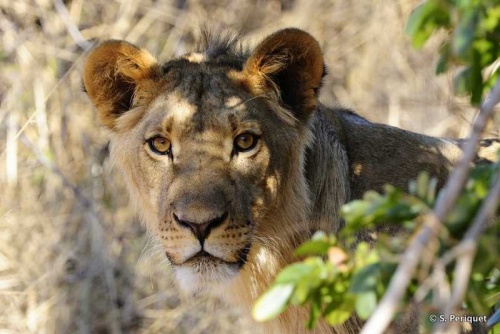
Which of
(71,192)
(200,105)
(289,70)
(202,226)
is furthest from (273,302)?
(71,192)

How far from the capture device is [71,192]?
8328 mm

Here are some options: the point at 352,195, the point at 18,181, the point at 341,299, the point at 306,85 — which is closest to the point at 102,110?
the point at 306,85

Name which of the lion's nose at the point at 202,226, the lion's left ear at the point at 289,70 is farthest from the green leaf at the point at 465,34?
the lion's left ear at the point at 289,70

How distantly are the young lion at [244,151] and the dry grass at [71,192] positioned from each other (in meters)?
3.27

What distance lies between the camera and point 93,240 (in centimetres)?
835

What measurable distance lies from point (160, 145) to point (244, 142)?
45 cm

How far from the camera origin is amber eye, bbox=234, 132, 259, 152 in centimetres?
420

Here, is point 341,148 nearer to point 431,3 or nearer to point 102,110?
point 102,110

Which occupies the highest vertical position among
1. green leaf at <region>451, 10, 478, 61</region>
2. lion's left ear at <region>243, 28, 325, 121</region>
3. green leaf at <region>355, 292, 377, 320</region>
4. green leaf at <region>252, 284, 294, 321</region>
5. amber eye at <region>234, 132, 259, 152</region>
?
green leaf at <region>451, 10, 478, 61</region>

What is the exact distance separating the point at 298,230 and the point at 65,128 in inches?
183

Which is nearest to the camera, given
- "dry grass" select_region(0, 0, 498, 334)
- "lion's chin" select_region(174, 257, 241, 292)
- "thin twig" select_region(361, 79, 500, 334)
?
"thin twig" select_region(361, 79, 500, 334)

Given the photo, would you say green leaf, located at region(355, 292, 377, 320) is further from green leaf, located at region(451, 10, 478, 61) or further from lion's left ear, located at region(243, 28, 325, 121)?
lion's left ear, located at region(243, 28, 325, 121)

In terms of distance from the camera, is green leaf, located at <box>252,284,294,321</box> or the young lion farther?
the young lion

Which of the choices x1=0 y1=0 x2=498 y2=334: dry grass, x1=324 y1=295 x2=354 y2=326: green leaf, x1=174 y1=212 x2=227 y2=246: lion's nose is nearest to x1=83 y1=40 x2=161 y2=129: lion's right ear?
x1=174 y1=212 x2=227 y2=246: lion's nose
